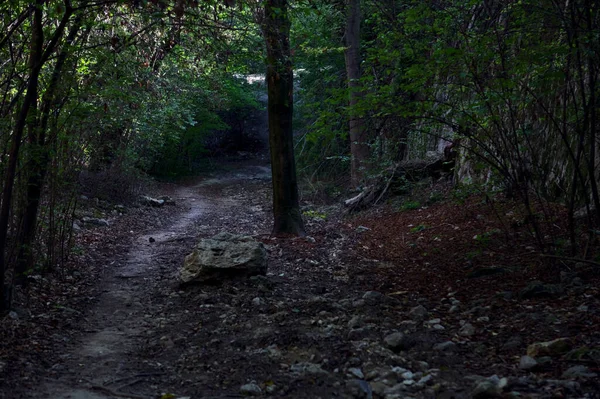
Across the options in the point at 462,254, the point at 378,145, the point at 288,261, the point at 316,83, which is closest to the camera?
the point at 462,254

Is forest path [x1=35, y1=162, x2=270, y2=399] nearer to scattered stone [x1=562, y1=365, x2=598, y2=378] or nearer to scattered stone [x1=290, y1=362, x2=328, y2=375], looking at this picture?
scattered stone [x1=290, y1=362, x2=328, y2=375]

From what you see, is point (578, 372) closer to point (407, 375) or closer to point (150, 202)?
point (407, 375)

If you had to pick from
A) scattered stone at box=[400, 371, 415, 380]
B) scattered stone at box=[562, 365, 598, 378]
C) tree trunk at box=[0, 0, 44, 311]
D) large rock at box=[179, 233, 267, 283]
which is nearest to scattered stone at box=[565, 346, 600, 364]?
scattered stone at box=[562, 365, 598, 378]

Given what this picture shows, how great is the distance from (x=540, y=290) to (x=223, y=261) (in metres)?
3.38

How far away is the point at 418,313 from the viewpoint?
491cm

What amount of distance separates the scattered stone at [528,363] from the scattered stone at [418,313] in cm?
127

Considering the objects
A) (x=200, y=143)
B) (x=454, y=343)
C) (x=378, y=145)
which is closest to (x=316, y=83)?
(x=378, y=145)

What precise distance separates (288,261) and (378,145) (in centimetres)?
683

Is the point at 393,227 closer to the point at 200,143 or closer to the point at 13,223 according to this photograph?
the point at 13,223

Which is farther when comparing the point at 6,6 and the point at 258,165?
the point at 258,165

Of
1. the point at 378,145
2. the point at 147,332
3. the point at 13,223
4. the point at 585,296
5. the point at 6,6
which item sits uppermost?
the point at 6,6

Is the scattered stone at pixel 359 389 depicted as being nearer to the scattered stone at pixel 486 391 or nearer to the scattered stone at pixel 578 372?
the scattered stone at pixel 486 391

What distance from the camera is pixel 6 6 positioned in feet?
14.6

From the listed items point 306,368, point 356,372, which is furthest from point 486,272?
point 306,368
